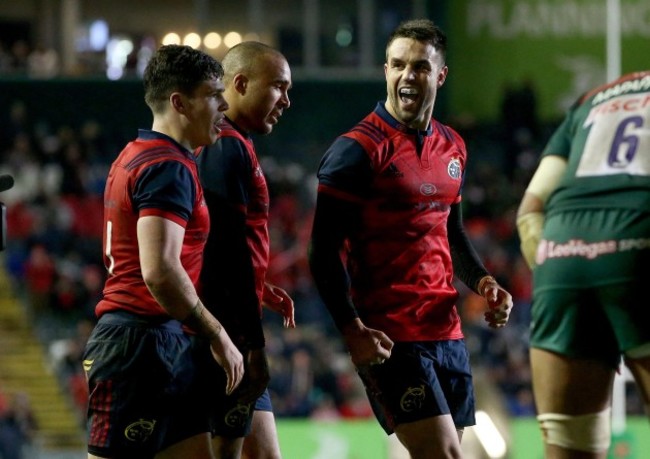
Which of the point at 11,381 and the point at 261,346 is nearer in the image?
the point at 261,346

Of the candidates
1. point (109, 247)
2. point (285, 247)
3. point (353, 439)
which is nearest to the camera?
point (109, 247)

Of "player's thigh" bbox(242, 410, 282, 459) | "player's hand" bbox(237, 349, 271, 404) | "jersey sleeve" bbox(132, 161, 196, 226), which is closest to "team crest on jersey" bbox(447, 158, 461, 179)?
"player's hand" bbox(237, 349, 271, 404)

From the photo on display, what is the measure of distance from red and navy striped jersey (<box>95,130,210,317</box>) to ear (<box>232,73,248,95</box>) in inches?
25.6

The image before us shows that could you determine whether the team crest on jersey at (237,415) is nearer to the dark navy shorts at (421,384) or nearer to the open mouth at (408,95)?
the dark navy shorts at (421,384)

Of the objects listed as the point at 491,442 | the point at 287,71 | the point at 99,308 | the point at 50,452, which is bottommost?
the point at 50,452

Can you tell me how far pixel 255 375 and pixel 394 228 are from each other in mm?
865

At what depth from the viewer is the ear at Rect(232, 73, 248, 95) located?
558 cm

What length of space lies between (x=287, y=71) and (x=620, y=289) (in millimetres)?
1957

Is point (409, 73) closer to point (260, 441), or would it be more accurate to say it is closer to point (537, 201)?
point (537, 201)

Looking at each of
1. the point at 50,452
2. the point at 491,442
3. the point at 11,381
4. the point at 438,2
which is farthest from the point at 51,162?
the point at 491,442

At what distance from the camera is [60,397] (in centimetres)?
1872

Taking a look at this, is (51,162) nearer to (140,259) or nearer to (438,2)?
(438,2)

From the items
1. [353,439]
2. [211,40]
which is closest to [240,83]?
[353,439]

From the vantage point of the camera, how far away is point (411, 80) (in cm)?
571
